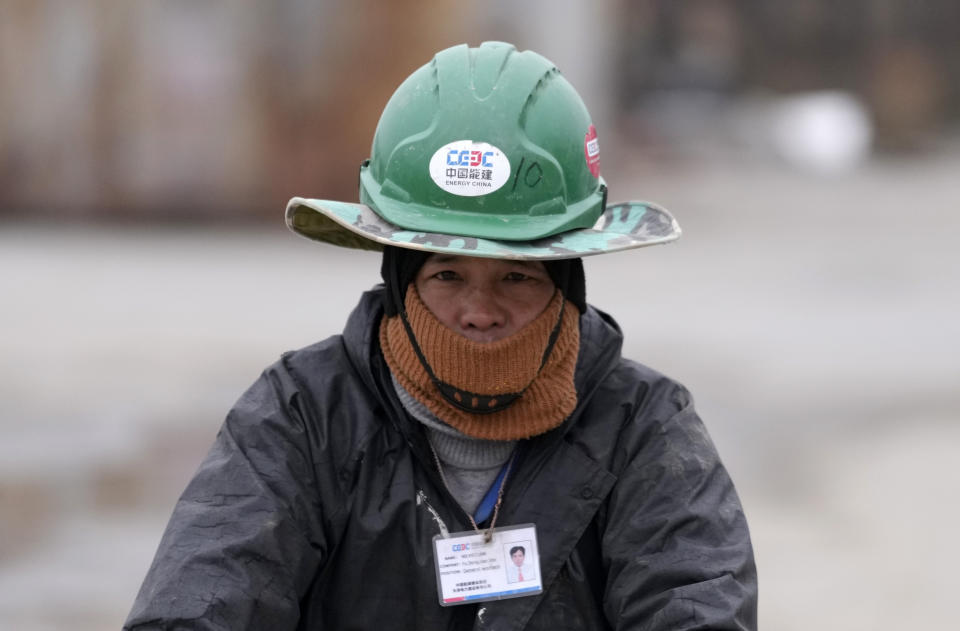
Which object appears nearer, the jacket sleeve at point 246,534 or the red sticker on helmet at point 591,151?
the jacket sleeve at point 246,534

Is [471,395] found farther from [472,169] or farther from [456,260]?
[472,169]

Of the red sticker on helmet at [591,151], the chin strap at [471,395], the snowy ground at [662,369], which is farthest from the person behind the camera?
the snowy ground at [662,369]

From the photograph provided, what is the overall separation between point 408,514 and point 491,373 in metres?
0.28

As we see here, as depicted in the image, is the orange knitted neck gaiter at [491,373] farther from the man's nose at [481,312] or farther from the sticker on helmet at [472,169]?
the sticker on helmet at [472,169]

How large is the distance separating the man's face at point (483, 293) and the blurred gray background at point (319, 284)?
303cm

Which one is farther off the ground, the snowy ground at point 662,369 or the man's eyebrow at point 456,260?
the man's eyebrow at point 456,260

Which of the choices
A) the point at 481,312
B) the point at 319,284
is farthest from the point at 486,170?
the point at 319,284

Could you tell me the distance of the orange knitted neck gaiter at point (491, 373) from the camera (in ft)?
9.12

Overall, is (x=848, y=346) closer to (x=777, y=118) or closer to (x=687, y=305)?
(x=687, y=305)

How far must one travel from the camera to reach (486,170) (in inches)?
109

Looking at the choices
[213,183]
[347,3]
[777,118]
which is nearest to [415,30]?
[347,3]

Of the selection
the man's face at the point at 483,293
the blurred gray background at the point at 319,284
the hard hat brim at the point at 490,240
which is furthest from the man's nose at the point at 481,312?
the blurred gray background at the point at 319,284

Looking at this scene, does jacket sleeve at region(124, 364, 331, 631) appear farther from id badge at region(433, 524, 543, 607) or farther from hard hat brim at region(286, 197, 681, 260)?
hard hat brim at region(286, 197, 681, 260)

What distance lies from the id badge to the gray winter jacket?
0.06 ft
